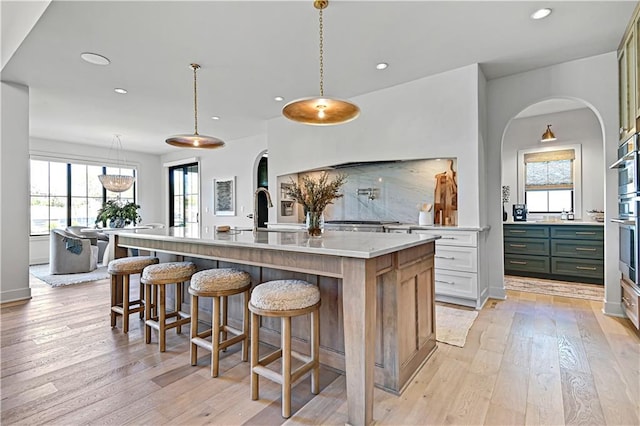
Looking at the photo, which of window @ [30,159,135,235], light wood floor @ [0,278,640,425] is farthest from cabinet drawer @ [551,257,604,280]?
window @ [30,159,135,235]

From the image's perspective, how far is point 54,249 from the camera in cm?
518

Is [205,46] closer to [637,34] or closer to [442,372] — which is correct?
[442,372]

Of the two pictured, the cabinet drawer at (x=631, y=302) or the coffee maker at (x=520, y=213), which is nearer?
the cabinet drawer at (x=631, y=302)

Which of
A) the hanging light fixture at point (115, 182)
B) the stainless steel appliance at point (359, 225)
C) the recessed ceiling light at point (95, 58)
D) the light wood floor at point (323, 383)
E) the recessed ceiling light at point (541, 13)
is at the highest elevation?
the recessed ceiling light at point (541, 13)

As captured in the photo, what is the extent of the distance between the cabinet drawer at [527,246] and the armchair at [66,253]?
23.2 ft

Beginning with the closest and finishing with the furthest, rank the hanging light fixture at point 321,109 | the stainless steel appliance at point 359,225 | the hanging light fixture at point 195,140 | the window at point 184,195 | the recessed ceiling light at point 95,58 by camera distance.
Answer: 1. the hanging light fixture at point 321,109
2. the recessed ceiling light at point 95,58
3. the hanging light fixture at point 195,140
4. the stainless steel appliance at point 359,225
5. the window at point 184,195

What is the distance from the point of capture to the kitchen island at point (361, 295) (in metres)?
1.50

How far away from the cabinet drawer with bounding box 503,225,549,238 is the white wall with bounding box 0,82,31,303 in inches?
263

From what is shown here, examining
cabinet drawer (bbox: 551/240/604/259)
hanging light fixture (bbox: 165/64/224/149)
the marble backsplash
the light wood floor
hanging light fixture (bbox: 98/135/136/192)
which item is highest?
hanging light fixture (bbox: 165/64/224/149)

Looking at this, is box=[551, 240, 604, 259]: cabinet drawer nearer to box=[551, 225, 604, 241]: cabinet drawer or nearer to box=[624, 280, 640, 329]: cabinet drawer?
box=[551, 225, 604, 241]: cabinet drawer

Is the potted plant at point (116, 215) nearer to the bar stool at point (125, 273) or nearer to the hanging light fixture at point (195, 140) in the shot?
the hanging light fixture at point (195, 140)

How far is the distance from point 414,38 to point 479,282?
2604mm

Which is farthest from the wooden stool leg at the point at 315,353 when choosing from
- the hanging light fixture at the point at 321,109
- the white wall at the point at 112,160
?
the white wall at the point at 112,160

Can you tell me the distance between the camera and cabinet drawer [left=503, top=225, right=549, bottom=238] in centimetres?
457
